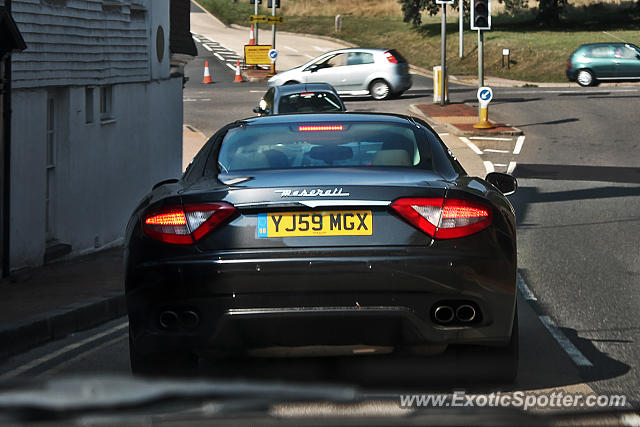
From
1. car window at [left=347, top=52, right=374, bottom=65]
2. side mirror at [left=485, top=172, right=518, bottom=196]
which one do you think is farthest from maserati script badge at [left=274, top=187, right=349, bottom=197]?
car window at [left=347, top=52, right=374, bottom=65]

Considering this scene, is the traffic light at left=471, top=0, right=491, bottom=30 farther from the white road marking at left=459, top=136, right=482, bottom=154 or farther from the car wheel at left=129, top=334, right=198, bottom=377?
the car wheel at left=129, top=334, right=198, bottom=377

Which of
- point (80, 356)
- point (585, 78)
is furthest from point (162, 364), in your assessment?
point (585, 78)

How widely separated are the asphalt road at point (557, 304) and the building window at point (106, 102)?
6007mm

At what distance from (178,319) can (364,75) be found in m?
31.6

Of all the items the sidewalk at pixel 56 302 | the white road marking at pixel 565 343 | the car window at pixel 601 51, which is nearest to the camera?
the white road marking at pixel 565 343

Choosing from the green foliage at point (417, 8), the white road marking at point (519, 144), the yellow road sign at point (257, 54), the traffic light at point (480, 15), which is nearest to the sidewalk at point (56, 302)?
the white road marking at point (519, 144)

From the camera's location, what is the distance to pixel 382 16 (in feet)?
245

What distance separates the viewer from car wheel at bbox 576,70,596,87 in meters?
42.0

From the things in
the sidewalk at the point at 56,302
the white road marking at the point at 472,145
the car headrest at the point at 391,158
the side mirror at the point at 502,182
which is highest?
the car headrest at the point at 391,158

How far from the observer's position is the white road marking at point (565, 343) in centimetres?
649

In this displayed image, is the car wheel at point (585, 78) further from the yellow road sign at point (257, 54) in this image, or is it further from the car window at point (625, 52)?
the yellow road sign at point (257, 54)

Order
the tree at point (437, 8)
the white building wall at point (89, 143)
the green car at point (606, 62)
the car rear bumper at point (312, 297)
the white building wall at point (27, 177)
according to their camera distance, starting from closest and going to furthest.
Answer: the car rear bumper at point (312, 297) < the white building wall at point (27, 177) < the white building wall at point (89, 143) < the green car at point (606, 62) < the tree at point (437, 8)

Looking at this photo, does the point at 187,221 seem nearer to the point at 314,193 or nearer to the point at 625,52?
the point at 314,193

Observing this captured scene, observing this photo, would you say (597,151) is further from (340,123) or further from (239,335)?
(239,335)
